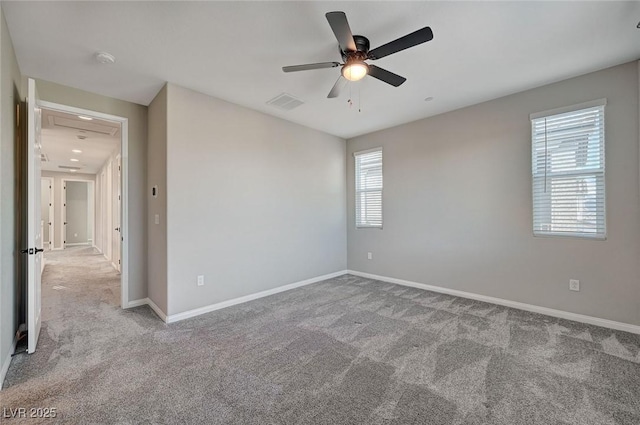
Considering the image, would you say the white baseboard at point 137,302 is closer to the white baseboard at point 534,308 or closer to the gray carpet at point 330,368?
the gray carpet at point 330,368

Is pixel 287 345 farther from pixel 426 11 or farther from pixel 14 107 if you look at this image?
pixel 14 107

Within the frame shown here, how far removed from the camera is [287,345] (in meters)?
2.52

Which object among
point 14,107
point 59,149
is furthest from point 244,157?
point 59,149

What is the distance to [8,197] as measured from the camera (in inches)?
87.7

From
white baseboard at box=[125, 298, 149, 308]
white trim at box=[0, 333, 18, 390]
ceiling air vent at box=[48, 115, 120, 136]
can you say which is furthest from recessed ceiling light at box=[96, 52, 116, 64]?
white baseboard at box=[125, 298, 149, 308]

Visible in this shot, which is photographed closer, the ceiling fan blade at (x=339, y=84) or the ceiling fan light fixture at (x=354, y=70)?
the ceiling fan light fixture at (x=354, y=70)

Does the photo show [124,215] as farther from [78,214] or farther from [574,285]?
Result: [78,214]

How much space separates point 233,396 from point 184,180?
92.2 inches

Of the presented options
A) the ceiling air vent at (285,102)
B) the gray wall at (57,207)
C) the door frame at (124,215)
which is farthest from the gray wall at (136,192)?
the gray wall at (57,207)

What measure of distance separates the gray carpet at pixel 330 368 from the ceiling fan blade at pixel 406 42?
2.40 m

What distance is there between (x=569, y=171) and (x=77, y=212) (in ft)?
44.5

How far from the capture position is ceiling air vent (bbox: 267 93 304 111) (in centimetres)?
343

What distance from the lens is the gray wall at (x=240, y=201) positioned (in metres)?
3.16

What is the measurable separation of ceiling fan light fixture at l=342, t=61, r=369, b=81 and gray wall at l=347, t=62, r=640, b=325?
2.35 meters
